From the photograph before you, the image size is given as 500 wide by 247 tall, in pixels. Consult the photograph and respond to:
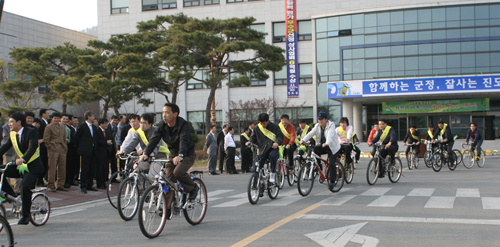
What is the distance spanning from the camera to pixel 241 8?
4675 centimetres

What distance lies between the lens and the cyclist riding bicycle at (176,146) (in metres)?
6.45

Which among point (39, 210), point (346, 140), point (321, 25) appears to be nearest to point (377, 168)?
point (346, 140)

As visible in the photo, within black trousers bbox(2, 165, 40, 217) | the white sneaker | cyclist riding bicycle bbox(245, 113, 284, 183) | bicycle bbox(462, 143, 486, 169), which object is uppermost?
cyclist riding bicycle bbox(245, 113, 284, 183)

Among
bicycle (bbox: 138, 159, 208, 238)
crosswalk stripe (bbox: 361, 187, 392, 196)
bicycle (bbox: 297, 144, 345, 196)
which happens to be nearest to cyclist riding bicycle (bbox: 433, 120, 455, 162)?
crosswalk stripe (bbox: 361, 187, 392, 196)

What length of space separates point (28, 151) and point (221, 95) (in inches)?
1620

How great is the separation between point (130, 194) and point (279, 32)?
40.0 m

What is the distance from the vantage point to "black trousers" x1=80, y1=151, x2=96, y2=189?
36.7 feet

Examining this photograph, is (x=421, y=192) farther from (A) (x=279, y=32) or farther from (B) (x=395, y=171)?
(A) (x=279, y=32)

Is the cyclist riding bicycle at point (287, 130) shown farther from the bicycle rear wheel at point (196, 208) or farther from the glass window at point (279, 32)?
the glass window at point (279, 32)

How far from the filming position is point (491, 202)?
29.0 feet

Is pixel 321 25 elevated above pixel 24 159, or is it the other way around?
pixel 321 25

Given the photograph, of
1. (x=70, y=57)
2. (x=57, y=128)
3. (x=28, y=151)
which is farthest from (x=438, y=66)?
(x=28, y=151)

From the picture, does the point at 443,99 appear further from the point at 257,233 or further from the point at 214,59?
the point at 257,233

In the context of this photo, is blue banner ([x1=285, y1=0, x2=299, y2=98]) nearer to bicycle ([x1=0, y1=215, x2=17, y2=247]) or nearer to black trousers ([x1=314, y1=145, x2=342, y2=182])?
black trousers ([x1=314, y1=145, x2=342, y2=182])
